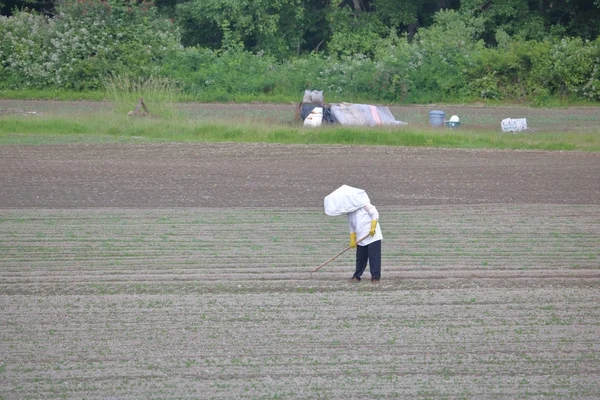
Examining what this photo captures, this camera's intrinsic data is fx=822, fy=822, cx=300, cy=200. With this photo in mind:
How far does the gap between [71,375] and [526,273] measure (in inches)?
270

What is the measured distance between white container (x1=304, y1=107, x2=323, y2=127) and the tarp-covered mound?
64cm

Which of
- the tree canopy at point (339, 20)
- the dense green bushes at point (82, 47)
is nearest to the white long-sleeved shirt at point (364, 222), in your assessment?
the dense green bushes at point (82, 47)

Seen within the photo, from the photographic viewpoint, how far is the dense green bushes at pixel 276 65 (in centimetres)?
3425

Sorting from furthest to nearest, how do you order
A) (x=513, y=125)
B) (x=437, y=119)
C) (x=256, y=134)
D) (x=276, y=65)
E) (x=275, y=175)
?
1. (x=276, y=65)
2. (x=437, y=119)
3. (x=513, y=125)
4. (x=256, y=134)
5. (x=275, y=175)

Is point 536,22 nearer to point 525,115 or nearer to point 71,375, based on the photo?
point 525,115

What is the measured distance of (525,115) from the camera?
30.4 metres

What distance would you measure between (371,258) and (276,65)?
26.8 m

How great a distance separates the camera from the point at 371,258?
11.4 metres

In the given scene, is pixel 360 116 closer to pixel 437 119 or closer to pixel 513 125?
pixel 437 119

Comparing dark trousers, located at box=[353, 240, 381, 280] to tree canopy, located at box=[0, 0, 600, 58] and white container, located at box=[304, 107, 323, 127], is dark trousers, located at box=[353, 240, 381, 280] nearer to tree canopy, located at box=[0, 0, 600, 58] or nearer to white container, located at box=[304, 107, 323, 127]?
white container, located at box=[304, 107, 323, 127]

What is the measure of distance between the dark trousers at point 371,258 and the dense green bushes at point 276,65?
2273 cm

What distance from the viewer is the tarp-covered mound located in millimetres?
26156

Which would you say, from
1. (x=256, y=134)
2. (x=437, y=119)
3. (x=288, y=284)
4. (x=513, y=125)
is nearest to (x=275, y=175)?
(x=256, y=134)

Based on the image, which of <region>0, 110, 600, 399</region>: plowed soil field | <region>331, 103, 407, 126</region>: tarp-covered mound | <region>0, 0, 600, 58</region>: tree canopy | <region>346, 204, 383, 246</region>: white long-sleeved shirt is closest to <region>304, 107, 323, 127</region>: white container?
<region>331, 103, 407, 126</region>: tarp-covered mound
